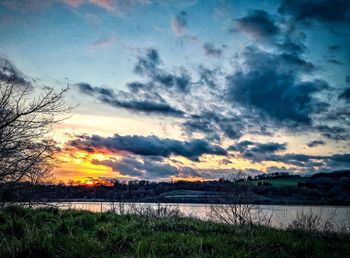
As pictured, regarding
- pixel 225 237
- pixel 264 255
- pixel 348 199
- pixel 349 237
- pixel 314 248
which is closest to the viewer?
pixel 264 255

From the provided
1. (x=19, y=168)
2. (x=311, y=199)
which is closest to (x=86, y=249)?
(x=19, y=168)

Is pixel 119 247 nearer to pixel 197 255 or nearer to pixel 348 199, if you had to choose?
pixel 197 255

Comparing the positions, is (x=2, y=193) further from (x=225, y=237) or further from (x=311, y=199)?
(x=311, y=199)

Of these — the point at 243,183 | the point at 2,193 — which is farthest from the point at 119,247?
the point at 243,183

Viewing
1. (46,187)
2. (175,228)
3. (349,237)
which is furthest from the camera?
(46,187)

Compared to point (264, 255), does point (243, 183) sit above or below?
above

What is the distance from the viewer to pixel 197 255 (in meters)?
6.40

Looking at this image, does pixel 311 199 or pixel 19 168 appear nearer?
pixel 19 168

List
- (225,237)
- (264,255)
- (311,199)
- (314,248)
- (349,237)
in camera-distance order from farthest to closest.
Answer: (311,199)
(349,237)
(225,237)
(314,248)
(264,255)

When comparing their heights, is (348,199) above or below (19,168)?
below

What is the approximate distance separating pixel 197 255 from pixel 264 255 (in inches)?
67.2

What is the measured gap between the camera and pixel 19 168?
35.0 feet

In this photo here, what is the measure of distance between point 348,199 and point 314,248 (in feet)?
320

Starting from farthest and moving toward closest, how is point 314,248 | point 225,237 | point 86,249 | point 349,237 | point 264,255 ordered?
point 349,237, point 225,237, point 314,248, point 264,255, point 86,249
